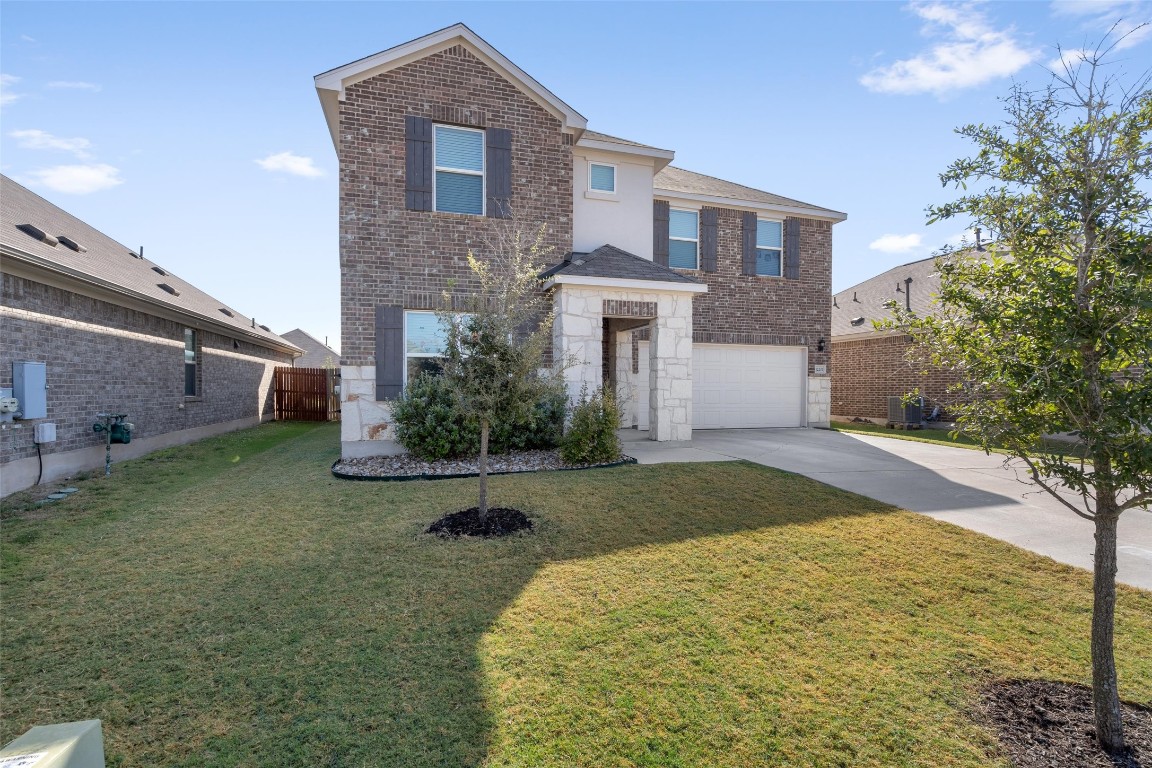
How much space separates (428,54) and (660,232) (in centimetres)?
646

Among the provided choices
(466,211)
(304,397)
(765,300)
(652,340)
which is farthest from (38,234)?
(765,300)

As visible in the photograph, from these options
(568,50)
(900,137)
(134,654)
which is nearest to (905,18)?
(900,137)

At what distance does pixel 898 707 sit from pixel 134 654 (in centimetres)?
459

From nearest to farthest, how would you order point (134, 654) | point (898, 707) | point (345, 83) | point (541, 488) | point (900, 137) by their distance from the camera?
1. point (898, 707)
2. point (134, 654)
3. point (541, 488)
4. point (900, 137)
5. point (345, 83)

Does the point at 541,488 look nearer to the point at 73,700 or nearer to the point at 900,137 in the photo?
the point at 73,700

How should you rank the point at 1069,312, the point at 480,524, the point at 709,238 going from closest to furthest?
the point at 1069,312 < the point at 480,524 < the point at 709,238

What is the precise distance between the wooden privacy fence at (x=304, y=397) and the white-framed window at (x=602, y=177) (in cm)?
1378

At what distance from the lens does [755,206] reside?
47.1 ft

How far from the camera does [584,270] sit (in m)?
9.89

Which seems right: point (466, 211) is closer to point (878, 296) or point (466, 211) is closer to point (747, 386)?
point (747, 386)

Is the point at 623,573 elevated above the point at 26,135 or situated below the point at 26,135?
below

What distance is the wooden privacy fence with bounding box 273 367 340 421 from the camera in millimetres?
20781

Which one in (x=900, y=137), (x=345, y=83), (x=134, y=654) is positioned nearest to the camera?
(x=134, y=654)

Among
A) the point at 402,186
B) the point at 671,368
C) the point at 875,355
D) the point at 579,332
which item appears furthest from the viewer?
the point at 875,355
